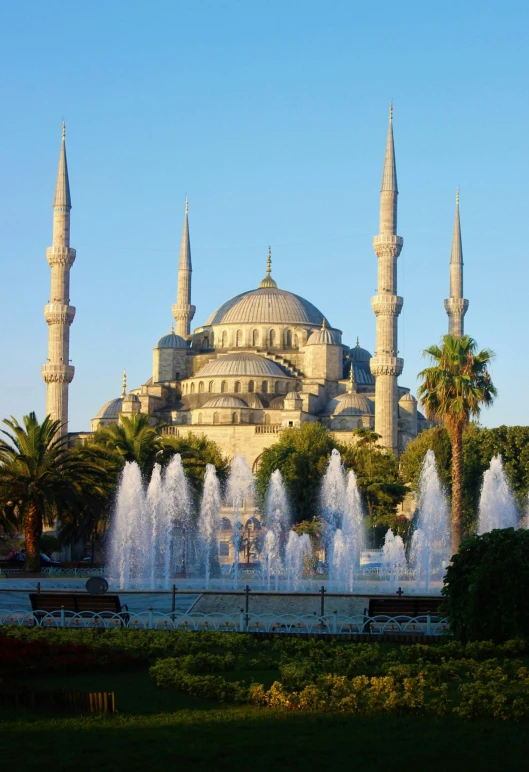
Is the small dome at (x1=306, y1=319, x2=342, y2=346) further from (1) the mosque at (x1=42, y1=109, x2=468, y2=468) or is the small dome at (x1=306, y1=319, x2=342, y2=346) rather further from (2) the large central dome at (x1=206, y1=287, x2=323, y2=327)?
(2) the large central dome at (x1=206, y1=287, x2=323, y2=327)

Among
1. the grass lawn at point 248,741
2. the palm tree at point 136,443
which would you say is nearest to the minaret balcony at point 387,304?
the palm tree at point 136,443

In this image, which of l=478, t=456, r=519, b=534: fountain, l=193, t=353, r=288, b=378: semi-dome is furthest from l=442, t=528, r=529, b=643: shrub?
l=193, t=353, r=288, b=378: semi-dome

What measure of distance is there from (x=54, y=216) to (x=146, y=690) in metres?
45.0

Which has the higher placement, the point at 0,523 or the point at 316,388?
the point at 316,388

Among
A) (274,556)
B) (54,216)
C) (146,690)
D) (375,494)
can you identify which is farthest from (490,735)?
(54,216)

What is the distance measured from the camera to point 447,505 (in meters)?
41.5

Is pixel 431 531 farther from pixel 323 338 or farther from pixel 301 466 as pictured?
pixel 323 338

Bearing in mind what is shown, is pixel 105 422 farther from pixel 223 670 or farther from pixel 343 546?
pixel 223 670

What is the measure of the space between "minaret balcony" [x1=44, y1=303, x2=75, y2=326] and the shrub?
Answer: 135ft

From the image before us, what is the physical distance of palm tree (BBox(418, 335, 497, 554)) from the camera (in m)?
29.5

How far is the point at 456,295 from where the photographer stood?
60.8 m

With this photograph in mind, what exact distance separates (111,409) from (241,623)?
5207cm

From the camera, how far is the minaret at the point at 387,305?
5288 centimetres

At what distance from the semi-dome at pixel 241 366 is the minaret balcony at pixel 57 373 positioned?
41.9 ft
